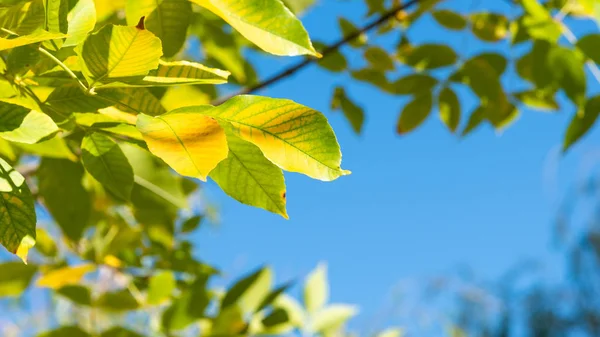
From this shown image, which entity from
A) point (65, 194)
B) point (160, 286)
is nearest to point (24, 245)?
point (65, 194)

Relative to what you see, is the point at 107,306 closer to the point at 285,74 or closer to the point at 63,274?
the point at 63,274

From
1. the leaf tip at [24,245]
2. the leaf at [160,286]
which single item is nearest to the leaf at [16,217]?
the leaf tip at [24,245]

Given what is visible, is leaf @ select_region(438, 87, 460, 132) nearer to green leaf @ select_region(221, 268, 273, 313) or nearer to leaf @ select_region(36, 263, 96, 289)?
green leaf @ select_region(221, 268, 273, 313)

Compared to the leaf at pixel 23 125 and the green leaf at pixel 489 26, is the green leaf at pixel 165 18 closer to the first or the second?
the leaf at pixel 23 125

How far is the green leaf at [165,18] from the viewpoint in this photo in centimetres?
45

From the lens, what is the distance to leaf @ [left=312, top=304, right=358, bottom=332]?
3.23 feet

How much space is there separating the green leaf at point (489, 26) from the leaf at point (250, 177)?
73 centimetres

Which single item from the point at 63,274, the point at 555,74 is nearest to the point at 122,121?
the point at 63,274

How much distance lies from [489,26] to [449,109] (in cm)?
15

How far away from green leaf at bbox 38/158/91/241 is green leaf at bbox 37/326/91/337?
0.13m

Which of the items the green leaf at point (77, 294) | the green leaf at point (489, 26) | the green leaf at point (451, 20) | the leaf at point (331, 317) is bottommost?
the green leaf at point (77, 294)

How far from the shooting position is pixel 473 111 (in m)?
1.02

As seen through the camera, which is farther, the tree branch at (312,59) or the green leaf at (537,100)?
the green leaf at (537,100)

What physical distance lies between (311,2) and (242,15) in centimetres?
52
